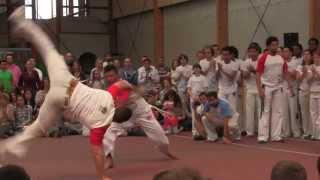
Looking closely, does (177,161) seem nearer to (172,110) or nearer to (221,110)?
(221,110)

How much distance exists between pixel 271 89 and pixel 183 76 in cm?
392

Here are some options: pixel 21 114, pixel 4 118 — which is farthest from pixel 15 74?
pixel 4 118

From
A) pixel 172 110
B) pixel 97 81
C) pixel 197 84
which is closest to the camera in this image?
pixel 197 84

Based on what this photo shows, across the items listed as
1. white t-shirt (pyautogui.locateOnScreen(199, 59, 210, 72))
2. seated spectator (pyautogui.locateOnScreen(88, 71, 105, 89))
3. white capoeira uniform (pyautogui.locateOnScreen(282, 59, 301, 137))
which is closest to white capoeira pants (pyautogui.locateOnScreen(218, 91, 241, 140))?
white t-shirt (pyautogui.locateOnScreen(199, 59, 210, 72))

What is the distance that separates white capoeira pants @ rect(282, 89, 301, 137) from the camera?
13.0m

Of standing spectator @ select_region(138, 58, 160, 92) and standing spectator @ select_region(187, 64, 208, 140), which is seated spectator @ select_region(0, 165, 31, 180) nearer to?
standing spectator @ select_region(187, 64, 208, 140)

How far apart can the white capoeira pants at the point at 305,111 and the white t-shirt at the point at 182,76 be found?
11.3ft

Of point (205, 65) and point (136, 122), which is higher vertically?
point (205, 65)

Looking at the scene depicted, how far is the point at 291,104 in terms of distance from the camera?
1312 centimetres

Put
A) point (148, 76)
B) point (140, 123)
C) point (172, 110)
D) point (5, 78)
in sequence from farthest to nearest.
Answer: point (148, 76) → point (5, 78) → point (172, 110) → point (140, 123)

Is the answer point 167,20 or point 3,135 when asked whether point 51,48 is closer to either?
point 3,135

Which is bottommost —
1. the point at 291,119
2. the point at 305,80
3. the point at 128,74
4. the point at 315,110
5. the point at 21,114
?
the point at 291,119

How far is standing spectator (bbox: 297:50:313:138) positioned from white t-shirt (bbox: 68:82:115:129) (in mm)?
5694

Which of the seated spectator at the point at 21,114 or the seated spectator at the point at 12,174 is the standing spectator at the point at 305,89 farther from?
the seated spectator at the point at 12,174
